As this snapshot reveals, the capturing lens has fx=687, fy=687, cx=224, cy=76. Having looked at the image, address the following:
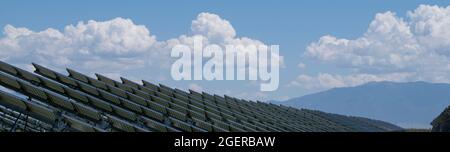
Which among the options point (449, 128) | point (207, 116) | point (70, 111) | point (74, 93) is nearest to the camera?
point (70, 111)

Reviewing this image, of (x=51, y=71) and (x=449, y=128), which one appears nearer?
(x=51, y=71)

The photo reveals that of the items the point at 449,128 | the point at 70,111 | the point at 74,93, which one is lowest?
the point at 70,111

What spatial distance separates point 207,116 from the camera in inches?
1868
